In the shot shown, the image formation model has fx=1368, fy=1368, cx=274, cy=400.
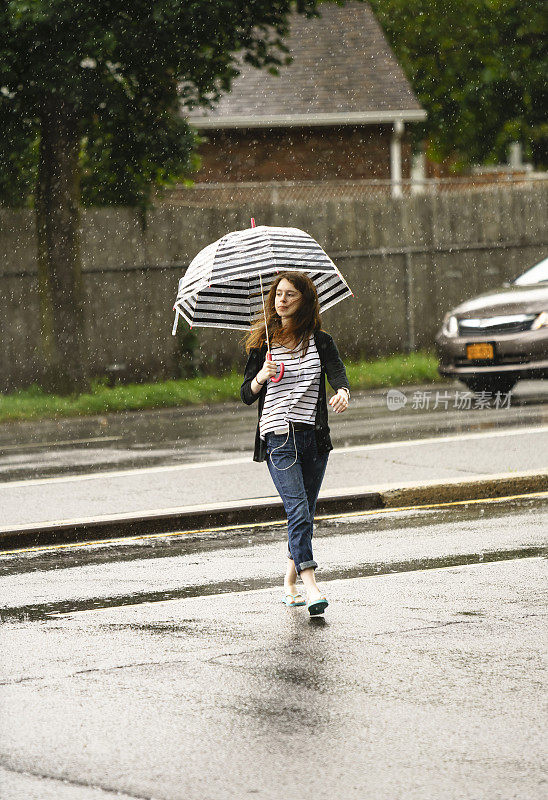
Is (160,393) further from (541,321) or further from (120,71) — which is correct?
(541,321)

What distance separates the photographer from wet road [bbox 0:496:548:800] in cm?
443

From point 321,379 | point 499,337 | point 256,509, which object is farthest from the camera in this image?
point 499,337

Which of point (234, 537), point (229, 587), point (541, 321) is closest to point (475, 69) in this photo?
point (541, 321)

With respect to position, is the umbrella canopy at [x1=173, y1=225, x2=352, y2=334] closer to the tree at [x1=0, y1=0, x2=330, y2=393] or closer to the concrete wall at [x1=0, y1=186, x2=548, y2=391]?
the tree at [x1=0, y1=0, x2=330, y2=393]

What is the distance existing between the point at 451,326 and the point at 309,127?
13.5 m

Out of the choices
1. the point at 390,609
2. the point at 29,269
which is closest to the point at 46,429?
the point at 29,269

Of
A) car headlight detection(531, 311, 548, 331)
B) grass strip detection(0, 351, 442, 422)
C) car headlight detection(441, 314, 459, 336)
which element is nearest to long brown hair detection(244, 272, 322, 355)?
car headlight detection(531, 311, 548, 331)

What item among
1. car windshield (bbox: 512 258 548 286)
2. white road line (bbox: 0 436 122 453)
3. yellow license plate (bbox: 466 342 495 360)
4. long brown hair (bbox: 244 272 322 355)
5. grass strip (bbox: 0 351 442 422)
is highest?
long brown hair (bbox: 244 272 322 355)

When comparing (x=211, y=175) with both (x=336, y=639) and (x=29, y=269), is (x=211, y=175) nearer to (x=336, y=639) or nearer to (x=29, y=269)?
(x=29, y=269)

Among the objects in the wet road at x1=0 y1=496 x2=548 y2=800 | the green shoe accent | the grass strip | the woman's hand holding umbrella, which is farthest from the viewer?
the grass strip

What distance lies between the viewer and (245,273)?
720cm

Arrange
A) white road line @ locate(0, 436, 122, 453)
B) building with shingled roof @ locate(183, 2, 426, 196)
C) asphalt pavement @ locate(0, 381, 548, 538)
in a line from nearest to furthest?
1. asphalt pavement @ locate(0, 381, 548, 538)
2. white road line @ locate(0, 436, 122, 453)
3. building with shingled roof @ locate(183, 2, 426, 196)

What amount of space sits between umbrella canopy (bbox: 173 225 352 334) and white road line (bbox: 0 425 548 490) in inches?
175

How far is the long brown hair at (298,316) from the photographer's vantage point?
6852 millimetres
